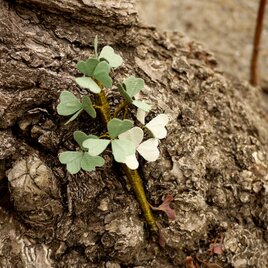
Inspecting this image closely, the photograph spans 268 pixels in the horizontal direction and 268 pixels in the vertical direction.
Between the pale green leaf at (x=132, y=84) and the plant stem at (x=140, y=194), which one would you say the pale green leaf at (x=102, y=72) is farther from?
the plant stem at (x=140, y=194)

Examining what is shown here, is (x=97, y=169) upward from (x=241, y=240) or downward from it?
upward

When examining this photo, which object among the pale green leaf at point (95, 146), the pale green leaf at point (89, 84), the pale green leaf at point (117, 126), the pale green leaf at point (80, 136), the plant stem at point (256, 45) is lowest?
the plant stem at point (256, 45)

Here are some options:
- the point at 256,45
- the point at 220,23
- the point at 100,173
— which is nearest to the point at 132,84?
the point at 100,173

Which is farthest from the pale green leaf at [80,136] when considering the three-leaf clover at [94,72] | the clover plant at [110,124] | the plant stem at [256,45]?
the plant stem at [256,45]

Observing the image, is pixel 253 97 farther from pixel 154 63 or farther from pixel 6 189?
pixel 6 189

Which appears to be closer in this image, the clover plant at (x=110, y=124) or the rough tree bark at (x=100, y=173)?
the clover plant at (x=110, y=124)

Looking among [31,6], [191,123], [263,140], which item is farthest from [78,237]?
[263,140]

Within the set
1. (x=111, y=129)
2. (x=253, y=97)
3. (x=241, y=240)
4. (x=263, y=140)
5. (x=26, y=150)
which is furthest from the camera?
(x=253, y=97)

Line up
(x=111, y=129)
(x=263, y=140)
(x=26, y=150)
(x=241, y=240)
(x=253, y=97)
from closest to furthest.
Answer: (x=111, y=129) < (x=26, y=150) < (x=241, y=240) < (x=263, y=140) < (x=253, y=97)
